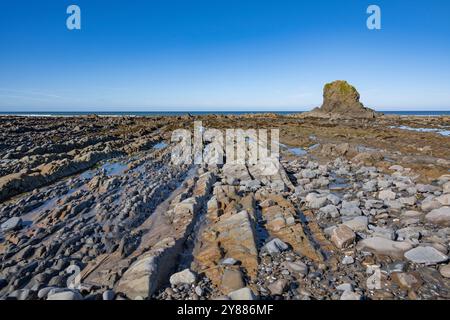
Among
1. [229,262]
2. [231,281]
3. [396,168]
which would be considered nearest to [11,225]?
[229,262]

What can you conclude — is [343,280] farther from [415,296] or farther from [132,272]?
[132,272]

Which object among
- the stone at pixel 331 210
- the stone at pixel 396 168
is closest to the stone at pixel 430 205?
the stone at pixel 331 210

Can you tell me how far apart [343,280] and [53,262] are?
18.0 ft

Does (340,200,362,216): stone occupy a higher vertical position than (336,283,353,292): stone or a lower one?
higher

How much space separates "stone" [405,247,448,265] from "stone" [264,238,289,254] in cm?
242

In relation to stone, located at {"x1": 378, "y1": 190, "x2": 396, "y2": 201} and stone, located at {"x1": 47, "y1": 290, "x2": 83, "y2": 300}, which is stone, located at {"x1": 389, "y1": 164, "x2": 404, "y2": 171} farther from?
stone, located at {"x1": 47, "y1": 290, "x2": 83, "y2": 300}

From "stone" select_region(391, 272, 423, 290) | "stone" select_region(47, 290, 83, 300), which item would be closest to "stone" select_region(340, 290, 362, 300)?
"stone" select_region(391, 272, 423, 290)

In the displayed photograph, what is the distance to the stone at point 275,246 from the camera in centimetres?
570

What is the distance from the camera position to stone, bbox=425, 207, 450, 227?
6.94 metres

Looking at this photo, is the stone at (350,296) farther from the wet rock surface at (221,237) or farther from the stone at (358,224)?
the stone at (358,224)

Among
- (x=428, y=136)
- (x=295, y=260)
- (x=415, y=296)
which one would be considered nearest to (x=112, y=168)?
(x=295, y=260)

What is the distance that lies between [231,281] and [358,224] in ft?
13.0

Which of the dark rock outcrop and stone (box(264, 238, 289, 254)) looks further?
the dark rock outcrop

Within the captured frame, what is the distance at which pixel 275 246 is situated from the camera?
5.82 meters
